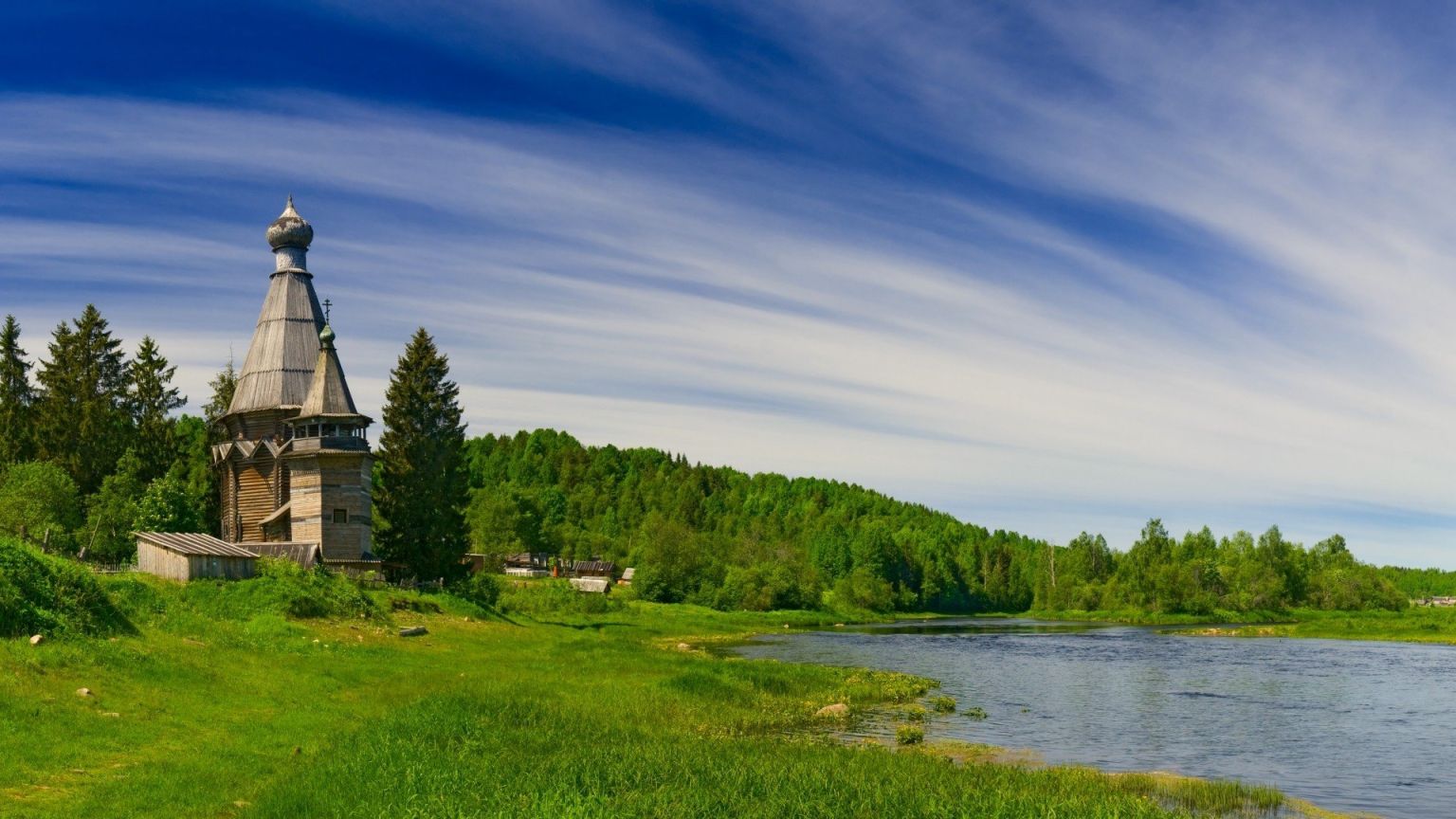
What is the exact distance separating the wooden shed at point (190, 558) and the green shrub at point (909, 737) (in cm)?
3399

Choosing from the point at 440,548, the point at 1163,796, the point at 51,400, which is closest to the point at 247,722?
the point at 1163,796

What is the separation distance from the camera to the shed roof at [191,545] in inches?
1998

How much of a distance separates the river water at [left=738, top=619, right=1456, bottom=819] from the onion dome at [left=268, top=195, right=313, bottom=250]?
4163cm

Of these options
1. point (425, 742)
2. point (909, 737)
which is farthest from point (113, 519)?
point (909, 737)

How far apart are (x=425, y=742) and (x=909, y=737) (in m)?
15.1

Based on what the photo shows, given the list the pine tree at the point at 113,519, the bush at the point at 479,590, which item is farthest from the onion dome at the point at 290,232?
the bush at the point at 479,590

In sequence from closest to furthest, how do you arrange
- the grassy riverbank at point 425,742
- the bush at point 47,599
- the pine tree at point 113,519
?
the grassy riverbank at point 425,742
the bush at point 47,599
the pine tree at point 113,519

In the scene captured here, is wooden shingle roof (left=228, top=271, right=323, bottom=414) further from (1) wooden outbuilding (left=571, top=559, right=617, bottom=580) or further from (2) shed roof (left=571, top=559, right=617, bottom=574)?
(2) shed roof (left=571, top=559, right=617, bottom=574)

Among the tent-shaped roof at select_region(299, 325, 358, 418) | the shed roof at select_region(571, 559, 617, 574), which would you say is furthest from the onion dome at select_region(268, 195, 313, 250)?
Result: the shed roof at select_region(571, 559, 617, 574)

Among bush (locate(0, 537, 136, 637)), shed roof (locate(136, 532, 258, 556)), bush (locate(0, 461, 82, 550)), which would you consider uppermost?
bush (locate(0, 461, 82, 550))

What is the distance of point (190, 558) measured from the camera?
1967 inches

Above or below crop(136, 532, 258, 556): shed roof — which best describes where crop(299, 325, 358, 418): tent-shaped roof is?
above

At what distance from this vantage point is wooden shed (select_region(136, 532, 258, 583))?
5019cm

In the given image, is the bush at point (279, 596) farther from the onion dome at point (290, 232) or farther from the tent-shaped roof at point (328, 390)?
the onion dome at point (290, 232)
